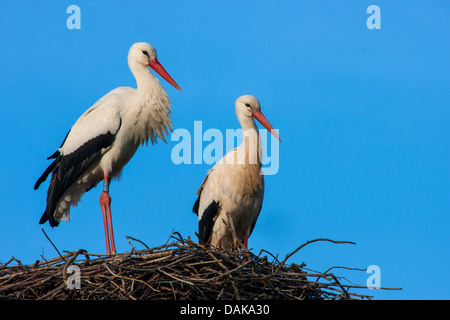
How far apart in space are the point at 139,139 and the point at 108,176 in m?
0.45

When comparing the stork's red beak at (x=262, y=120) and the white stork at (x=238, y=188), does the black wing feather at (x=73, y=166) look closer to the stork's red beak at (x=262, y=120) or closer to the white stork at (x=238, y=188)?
the white stork at (x=238, y=188)

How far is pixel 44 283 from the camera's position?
4.79 meters

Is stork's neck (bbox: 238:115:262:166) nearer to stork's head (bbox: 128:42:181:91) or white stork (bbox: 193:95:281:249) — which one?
white stork (bbox: 193:95:281:249)

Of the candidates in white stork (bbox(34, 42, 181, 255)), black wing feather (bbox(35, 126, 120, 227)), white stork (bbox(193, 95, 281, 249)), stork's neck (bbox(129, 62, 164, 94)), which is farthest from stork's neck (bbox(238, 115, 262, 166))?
black wing feather (bbox(35, 126, 120, 227))

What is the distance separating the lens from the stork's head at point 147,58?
6781 millimetres

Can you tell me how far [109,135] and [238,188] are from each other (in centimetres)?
127

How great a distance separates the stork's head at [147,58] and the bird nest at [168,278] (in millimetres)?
2334

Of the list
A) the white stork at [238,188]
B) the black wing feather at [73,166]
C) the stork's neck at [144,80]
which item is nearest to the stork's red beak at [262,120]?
the white stork at [238,188]

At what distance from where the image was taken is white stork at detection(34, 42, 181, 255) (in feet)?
21.3

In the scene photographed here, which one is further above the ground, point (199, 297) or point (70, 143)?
point (70, 143)

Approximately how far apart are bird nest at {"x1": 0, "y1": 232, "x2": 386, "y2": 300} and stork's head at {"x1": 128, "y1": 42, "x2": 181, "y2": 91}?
7.66 feet
